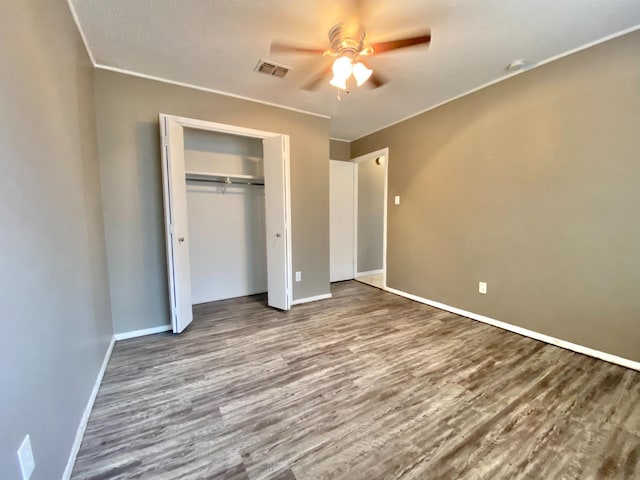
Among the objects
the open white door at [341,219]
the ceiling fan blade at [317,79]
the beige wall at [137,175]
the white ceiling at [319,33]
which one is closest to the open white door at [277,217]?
the beige wall at [137,175]

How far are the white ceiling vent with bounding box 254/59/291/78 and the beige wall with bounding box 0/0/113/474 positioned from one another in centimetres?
128

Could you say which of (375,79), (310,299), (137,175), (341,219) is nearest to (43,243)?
(137,175)

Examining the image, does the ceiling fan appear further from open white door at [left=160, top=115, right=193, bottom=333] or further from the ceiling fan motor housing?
open white door at [left=160, top=115, right=193, bottom=333]

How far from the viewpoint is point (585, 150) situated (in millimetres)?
2127

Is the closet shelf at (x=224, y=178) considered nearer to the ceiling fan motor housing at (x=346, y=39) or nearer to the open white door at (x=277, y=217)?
the open white door at (x=277, y=217)

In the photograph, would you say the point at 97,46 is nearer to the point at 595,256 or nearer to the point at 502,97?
the point at 502,97

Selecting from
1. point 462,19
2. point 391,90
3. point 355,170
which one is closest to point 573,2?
point 462,19

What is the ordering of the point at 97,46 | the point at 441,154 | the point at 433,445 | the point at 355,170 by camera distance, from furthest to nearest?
the point at 355,170 → the point at 441,154 → the point at 97,46 → the point at 433,445

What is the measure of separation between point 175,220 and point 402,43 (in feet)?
7.66

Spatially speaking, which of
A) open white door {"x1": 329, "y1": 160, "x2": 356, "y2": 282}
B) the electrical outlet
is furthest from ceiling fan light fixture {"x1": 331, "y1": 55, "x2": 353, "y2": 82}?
open white door {"x1": 329, "y1": 160, "x2": 356, "y2": 282}

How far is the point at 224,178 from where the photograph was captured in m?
3.40

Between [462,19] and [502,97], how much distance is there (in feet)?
3.81

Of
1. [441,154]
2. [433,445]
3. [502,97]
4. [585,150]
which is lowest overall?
[433,445]

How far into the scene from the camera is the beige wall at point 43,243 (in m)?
0.90
